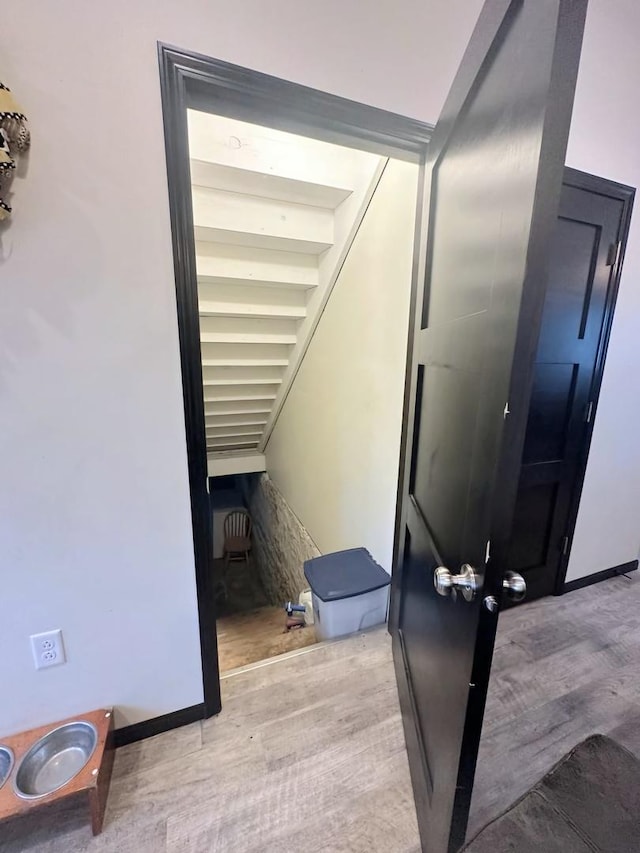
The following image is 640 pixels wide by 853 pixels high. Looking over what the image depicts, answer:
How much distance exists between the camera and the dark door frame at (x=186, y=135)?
0.93 m

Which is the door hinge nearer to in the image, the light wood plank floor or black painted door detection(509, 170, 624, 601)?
black painted door detection(509, 170, 624, 601)

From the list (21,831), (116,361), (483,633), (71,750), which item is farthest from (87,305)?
(21,831)

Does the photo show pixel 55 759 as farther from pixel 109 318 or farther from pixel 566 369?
pixel 566 369

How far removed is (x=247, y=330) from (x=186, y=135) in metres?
1.57

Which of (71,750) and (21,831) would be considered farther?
(71,750)

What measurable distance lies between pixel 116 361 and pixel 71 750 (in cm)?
117

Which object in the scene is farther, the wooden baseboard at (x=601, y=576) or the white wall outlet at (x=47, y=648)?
the wooden baseboard at (x=601, y=576)

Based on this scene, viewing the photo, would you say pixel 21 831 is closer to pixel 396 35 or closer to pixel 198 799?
pixel 198 799

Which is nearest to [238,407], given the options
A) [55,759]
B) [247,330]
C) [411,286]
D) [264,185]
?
[247,330]

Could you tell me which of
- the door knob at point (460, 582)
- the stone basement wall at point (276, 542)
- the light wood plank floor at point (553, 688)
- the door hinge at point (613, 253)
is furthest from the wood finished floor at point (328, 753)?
the door hinge at point (613, 253)

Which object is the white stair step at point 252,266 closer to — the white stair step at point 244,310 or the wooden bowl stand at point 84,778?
the white stair step at point 244,310

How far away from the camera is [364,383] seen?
1942mm

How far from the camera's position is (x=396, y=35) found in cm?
106

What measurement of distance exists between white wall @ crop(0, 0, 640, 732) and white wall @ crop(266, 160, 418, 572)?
0.50 metres
